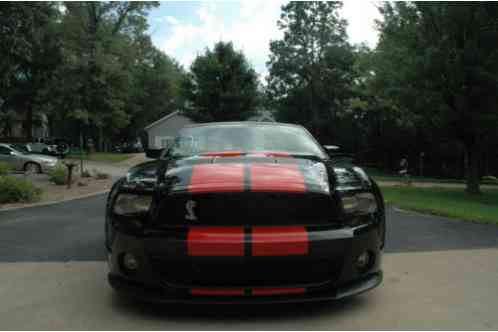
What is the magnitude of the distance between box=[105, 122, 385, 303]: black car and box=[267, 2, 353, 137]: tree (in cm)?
3706

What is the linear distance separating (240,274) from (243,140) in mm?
1805

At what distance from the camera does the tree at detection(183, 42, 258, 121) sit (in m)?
28.4

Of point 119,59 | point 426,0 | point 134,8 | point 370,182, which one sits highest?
point 134,8

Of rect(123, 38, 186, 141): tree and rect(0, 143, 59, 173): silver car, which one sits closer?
rect(0, 143, 59, 173): silver car

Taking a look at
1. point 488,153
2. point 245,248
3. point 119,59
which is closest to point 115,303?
point 245,248

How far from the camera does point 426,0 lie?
13.0 metres

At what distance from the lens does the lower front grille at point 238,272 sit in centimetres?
254

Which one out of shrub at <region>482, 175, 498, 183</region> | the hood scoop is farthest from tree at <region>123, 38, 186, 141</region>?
the hood scoop

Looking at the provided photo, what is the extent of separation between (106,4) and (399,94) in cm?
3329

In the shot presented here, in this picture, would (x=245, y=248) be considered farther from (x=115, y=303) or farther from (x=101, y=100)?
(x=101, y=100)

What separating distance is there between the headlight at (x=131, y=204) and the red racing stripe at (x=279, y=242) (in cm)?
76

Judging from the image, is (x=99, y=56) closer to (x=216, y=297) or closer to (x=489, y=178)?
(x=489, y=178)

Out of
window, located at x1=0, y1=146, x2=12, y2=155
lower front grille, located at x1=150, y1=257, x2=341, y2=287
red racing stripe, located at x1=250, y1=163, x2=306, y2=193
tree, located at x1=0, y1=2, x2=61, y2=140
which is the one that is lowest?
lower front grille, located at x1=150, y1=257, x2=341, y2=287

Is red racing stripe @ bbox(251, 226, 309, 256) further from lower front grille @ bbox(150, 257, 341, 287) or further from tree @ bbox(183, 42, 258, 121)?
tree @ bbox(183, 42, 258, 121)
